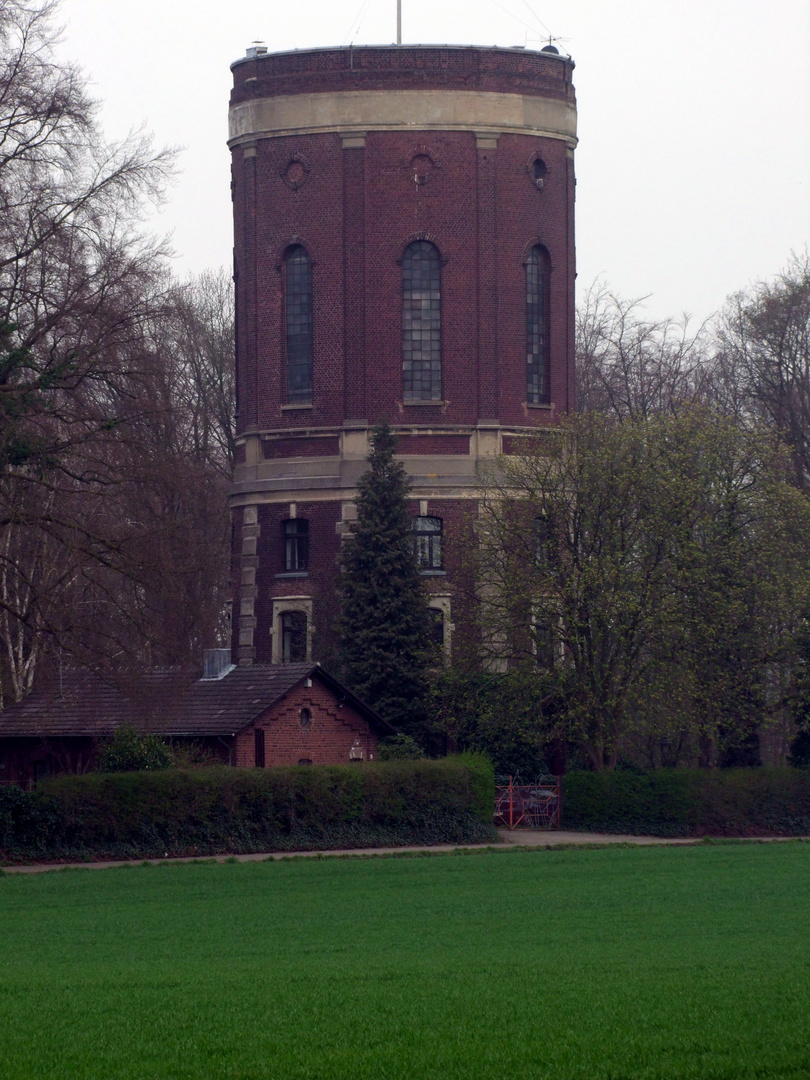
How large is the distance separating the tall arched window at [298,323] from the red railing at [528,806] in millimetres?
14812

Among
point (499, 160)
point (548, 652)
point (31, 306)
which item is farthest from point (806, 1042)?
point (499, 160)

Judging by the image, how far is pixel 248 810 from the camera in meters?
38.2

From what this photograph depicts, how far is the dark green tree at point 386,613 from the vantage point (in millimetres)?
46531

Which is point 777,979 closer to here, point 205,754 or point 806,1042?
point 806,1042

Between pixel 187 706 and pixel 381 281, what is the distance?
54.6 ft

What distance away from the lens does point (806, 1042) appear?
12.0 m

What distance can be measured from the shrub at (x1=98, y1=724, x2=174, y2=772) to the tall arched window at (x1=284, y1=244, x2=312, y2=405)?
16738mm

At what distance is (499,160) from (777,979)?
133ft

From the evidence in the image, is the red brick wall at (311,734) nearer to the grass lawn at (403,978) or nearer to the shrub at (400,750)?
the shrub at (400,750)

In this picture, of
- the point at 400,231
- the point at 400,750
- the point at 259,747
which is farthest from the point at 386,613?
the point at 400,231

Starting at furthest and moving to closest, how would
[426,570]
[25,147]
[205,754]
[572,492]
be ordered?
[426,570] < [572,492] < [205,754] < [25,147]

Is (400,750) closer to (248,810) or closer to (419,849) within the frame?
(419,849)

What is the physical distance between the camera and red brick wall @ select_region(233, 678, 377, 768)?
42.2 m

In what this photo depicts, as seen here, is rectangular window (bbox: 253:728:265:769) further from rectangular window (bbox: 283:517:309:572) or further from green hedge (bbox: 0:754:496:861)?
rectangular window (bbox: 283:517:309:572)
